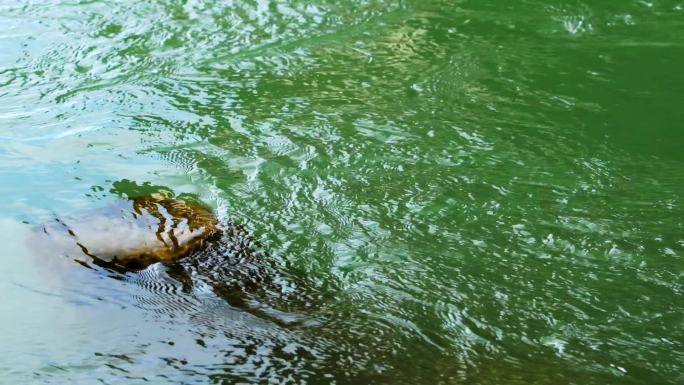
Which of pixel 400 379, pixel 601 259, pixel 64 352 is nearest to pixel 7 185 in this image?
pixel 64 352

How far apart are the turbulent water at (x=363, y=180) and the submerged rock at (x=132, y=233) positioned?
0.10 meters

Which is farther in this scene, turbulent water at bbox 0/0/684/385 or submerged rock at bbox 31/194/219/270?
submerged rock at bbox 31/194/219/270

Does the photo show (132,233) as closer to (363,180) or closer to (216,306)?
(216,306)

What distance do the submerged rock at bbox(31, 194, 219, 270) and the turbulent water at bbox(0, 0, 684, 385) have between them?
4.1 inches

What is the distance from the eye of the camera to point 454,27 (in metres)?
6.15

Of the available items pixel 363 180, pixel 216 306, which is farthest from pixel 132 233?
pixel 363 180

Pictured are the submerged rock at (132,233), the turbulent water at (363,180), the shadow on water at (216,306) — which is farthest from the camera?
the submerged rock at (132,233)

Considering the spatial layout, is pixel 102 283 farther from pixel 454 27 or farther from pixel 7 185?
pixel 454 27

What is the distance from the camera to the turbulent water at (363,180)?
3.29m

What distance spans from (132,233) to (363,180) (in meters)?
1.18

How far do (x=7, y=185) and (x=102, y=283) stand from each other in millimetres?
1163

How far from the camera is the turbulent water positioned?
329cm

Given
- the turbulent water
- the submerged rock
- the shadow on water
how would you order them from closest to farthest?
the shadow on water → the turbulent water → the submerged rock

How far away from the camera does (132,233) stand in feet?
12.8
